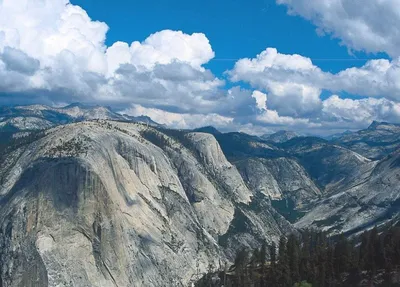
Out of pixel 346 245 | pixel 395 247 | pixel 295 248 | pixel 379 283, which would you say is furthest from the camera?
pixel 295 248

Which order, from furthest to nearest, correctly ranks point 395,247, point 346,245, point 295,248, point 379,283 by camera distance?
point 295,248 → point 346,245 → point 395,247 → point 379,283

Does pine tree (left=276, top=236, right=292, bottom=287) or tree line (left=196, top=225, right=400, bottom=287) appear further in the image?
pine tree (left=276, top=236, right=292, bottom=287)

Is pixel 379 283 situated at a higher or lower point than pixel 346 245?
lower

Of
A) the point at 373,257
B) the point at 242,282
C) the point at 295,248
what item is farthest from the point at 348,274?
the point at 242,282

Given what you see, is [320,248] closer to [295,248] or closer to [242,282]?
[295,248]

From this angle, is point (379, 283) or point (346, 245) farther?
point (346, 245)

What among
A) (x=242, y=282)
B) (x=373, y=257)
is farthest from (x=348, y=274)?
(x=242, y=282)

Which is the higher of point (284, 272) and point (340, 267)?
point (284, 272)

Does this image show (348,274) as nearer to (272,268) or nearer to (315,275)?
(315,275)

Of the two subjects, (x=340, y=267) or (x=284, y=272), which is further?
(x=284, y=272)

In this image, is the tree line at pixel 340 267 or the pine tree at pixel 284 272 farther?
the pine tree at pixel 284 272
